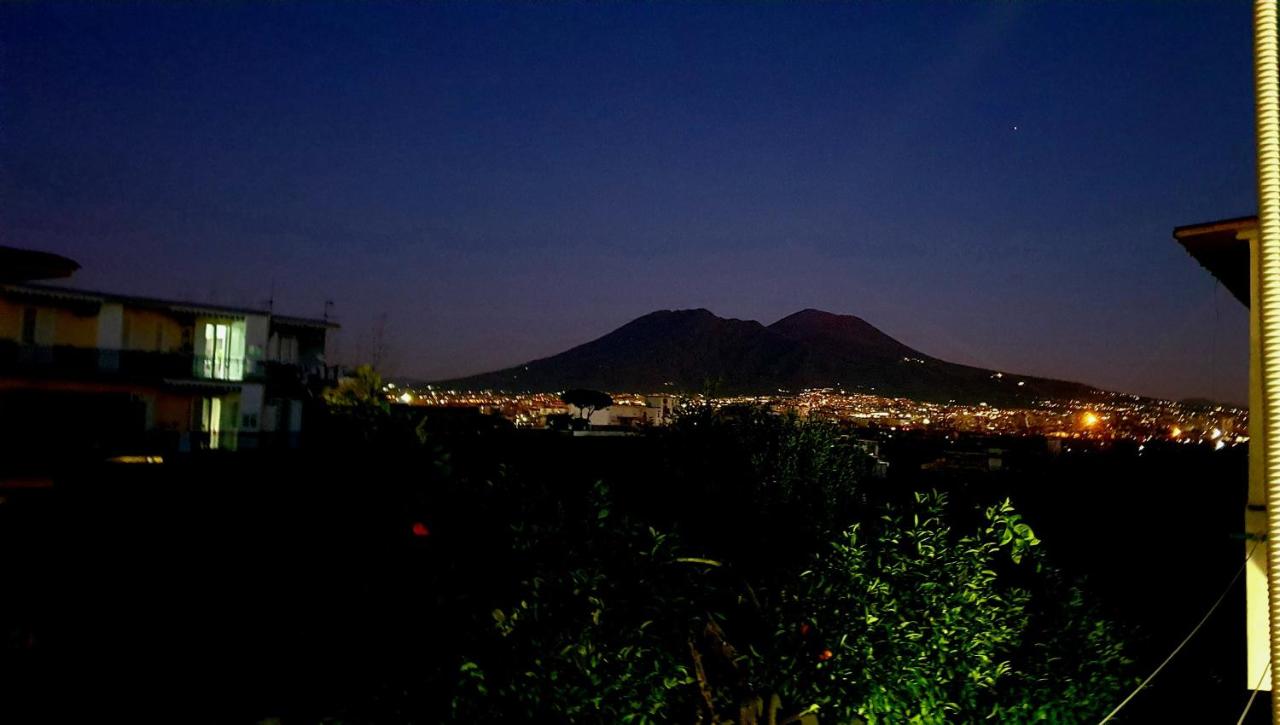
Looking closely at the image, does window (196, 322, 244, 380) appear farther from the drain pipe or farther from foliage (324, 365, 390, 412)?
the drain pipe

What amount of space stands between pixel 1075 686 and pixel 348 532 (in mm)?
3900

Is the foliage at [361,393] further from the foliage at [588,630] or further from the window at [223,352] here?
the window at [223,352]

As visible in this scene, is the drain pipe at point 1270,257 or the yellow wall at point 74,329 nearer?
the drain pipe at point 1270,257

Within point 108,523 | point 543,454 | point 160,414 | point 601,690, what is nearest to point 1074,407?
point 543,454

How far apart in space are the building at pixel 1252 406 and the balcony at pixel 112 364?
1391 inches

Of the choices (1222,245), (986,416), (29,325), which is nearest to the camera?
(1222,245)

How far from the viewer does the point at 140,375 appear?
33.2 metres

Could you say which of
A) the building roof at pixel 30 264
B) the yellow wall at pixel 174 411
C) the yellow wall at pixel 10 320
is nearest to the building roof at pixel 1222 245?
the building roof at pixel 30 264

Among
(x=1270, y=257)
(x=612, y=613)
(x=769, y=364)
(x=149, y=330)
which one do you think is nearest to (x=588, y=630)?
(x=612, y=613)

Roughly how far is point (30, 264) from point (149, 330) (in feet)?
31.6

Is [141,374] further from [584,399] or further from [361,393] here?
[361,393]

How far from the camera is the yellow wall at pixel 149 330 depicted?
112 feet

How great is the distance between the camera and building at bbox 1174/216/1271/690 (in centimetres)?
500

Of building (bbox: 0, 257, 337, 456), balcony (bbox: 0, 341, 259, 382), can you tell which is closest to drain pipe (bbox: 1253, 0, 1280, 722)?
building (bbox: 0, 257, 337, 456)
